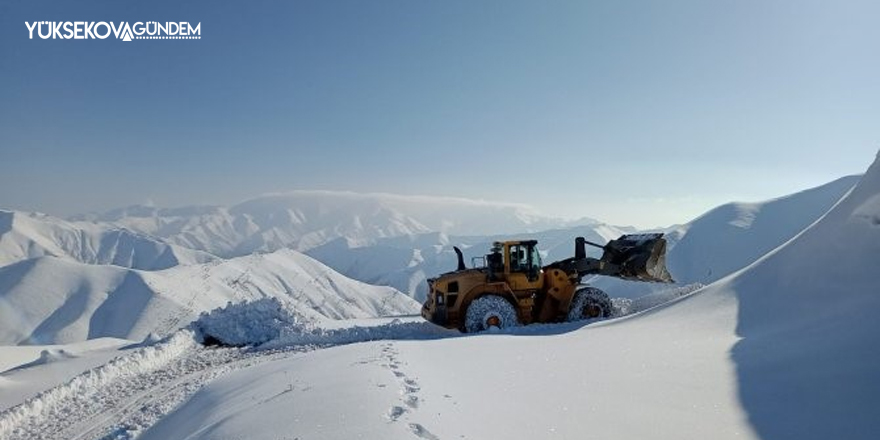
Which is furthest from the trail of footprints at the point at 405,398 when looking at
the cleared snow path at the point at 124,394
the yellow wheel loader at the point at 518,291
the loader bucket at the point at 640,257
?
the loader bucket at the point at 640,257

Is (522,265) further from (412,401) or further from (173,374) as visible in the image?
(412,401)

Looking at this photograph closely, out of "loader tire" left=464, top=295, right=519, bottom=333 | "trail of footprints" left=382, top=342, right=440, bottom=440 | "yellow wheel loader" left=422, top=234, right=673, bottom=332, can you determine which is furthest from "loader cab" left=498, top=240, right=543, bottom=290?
"trail of footprints" left=382, top=342, right=440, bottom=440

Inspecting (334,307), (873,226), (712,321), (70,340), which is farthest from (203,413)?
(334,307)

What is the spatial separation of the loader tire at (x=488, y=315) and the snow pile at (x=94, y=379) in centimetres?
712

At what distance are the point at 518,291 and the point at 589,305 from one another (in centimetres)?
185

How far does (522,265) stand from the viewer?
47.1ft

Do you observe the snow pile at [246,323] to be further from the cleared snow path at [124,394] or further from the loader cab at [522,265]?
the loader cab at [522,265]

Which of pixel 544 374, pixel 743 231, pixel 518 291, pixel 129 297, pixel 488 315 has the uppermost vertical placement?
pixel 518 291

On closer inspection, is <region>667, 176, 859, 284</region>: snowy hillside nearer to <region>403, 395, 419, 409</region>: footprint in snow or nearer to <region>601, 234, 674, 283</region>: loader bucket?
<region>601, 234, 674, 283</region>: loader bucket

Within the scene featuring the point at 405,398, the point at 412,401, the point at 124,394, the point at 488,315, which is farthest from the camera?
the point at 488,315

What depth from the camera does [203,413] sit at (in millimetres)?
7500

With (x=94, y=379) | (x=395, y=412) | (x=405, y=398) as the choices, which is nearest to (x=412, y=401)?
(x=405, y=398)

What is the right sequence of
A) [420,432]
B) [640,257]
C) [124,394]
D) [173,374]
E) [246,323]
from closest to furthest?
[420,432] < [124,394] < [173,374] < [640,257] < [246,323]

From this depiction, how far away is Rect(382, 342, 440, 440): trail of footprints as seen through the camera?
4.68 m
